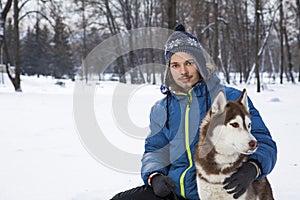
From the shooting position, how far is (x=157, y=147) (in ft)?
8.61

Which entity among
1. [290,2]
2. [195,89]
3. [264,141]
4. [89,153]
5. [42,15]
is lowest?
[89,153]

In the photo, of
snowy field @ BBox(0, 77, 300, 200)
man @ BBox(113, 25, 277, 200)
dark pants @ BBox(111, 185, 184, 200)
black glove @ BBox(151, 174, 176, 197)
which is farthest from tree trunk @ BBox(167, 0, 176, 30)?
black glove @ BBox(151, 174, 176, 197)

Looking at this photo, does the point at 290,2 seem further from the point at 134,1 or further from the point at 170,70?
the point at 170,70

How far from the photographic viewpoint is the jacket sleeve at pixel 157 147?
251 centimetres

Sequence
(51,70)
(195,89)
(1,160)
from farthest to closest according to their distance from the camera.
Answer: (51,70), (1,160), (195,89)

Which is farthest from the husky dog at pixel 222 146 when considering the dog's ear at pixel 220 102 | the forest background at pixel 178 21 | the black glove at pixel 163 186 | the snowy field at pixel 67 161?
the forest background at pixel 178 21

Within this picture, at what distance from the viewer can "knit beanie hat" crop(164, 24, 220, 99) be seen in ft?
7.63

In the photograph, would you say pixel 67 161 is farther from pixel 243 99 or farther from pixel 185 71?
pixel 243 99

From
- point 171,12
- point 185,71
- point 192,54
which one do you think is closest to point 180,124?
point 185,71

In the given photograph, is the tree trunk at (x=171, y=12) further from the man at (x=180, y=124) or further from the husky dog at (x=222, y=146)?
the husky dog at (x=222, y=146)

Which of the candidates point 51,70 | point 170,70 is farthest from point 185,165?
point 51,70

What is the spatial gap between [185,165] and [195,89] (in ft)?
1.66

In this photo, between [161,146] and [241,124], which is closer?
[241,124]

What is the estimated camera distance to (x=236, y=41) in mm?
36344
